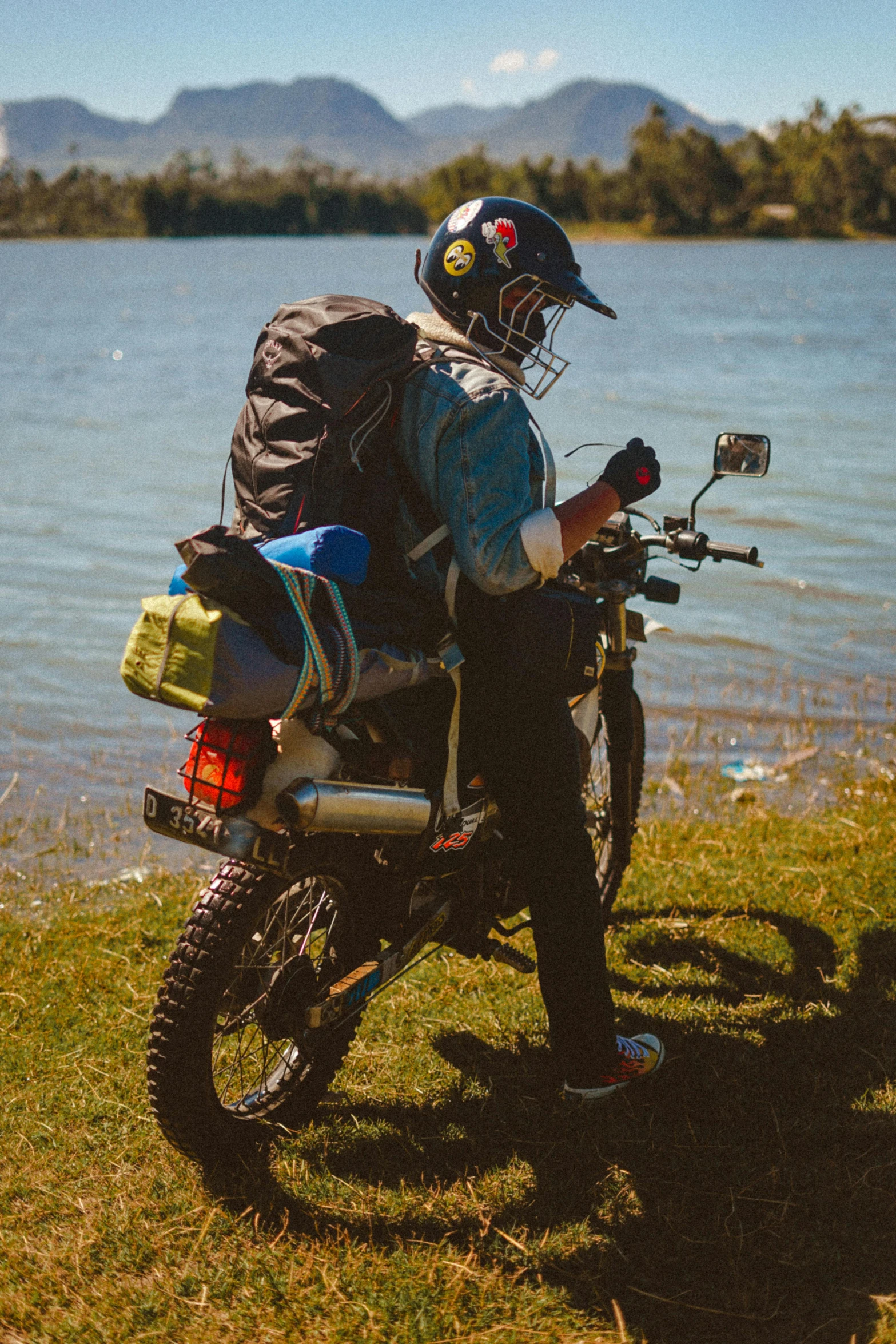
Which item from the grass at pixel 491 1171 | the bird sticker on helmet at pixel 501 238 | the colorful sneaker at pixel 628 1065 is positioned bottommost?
the grass at pixel 491 1171

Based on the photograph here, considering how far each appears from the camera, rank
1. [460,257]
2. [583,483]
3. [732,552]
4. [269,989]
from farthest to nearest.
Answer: [583,483], [732,552], [460,257], [269,989]

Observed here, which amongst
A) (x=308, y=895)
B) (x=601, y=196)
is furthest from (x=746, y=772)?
(x=601, y=196)

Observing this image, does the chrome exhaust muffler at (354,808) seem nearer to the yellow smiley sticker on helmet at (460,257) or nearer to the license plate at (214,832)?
the license plate at (214,832)

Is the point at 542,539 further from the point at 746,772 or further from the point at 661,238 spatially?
the point at 661,238

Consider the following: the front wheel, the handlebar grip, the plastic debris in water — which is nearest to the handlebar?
the handlebar grip

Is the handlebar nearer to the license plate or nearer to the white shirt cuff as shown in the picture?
the white shirt cuff

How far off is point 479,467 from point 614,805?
2.22m

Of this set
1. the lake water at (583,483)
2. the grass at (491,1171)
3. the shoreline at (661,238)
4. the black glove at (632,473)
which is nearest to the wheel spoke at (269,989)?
the grass at (491,1171)

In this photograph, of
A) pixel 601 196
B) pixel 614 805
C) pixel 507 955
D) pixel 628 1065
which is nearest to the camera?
pixel 628 1065

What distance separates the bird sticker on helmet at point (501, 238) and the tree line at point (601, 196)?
161 metres

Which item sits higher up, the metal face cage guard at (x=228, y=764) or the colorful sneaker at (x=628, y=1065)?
the metal face cage guard at (x=228, y=764)

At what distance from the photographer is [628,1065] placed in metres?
3.98

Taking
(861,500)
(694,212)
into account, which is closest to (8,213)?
(694,212)

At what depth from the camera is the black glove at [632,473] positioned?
3.67 m
